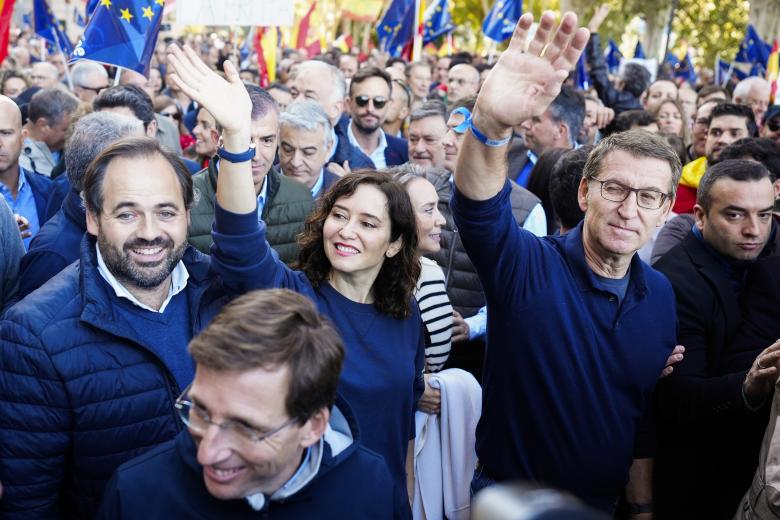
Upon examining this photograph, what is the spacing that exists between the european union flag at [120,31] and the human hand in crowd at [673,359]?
13.5ft

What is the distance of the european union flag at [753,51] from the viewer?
54.8 ft

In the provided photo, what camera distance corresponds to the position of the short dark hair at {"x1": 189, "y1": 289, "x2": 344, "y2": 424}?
190 cm

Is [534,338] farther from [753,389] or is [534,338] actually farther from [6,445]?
[6,445]

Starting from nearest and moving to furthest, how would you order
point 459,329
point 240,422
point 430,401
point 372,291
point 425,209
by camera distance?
point 240,422 < point 372,291 < point 430,401 < point 425,209 < point 459,329

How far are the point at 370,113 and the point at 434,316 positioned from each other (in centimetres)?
345

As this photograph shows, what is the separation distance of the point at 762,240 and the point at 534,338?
4.37ft

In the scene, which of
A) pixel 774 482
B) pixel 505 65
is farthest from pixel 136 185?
pixel 774 482

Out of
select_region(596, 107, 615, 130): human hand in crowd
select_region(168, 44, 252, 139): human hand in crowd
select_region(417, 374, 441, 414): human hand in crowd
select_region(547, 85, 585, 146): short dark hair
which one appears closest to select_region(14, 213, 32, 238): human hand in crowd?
select_region(168, 44, 252, 139): human hand in crowd

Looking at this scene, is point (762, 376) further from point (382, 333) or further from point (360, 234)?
point (360, 234)

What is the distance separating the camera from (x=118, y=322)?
8.39 ft

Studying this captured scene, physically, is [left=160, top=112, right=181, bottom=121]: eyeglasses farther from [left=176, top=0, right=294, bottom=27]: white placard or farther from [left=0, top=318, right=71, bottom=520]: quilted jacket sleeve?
[left=0, top=318, right=71, bottom=520]: quilted jacket sleeve

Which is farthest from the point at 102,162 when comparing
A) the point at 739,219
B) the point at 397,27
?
the point at 397,27

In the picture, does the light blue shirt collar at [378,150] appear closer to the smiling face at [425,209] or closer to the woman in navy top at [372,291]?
the smiling face at [425,209]

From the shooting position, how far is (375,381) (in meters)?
3.00
